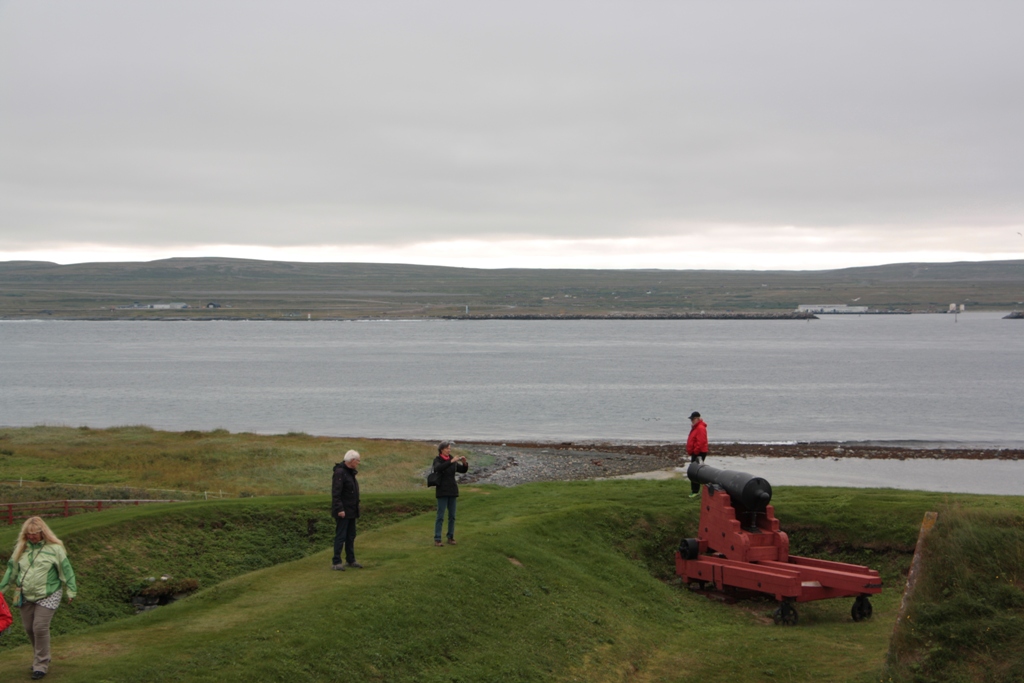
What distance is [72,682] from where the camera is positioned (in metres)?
9.76

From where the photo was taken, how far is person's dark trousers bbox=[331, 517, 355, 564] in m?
14.1

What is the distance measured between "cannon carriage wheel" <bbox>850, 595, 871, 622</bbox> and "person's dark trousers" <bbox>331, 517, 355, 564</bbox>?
857 centimetres

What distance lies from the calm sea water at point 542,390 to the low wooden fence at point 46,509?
131 feet

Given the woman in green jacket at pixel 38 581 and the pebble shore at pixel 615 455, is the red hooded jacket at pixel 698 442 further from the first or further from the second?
the pebble shore at pixel 615 455

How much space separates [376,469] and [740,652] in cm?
3020

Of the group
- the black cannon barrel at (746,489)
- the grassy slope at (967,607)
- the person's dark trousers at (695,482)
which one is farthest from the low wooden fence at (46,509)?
the grassy slope at (967,607)

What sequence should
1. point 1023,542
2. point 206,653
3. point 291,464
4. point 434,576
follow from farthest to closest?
point 291,464, point 434,576, point 1023,542, point 206,653

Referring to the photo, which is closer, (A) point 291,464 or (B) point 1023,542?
(B) point 1023,542

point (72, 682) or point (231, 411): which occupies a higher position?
point (72, 682)

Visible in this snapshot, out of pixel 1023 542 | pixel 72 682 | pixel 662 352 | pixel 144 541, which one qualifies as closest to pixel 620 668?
pixel 1023 542

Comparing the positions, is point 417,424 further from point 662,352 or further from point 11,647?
point 662,352

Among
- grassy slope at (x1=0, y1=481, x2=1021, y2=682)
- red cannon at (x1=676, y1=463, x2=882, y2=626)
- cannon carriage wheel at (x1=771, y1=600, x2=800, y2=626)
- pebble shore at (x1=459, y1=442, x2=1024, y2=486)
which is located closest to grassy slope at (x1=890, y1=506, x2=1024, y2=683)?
grassy slope at (x1=0, y1=481, x2=1021, y2=682)

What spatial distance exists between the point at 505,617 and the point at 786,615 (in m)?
5.10

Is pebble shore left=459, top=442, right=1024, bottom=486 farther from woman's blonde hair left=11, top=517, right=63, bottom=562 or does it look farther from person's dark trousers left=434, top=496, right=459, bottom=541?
woman's blonde hair left=11, top=517, right=63, bottom=562
